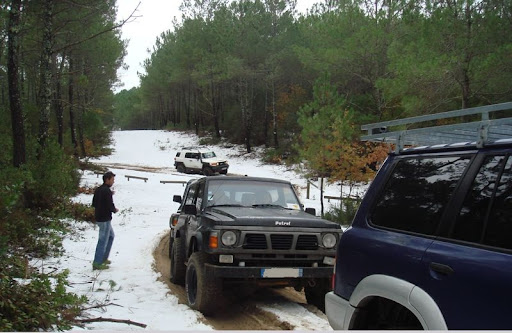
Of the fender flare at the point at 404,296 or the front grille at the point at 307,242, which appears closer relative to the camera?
the fender flare at the point at 404,296

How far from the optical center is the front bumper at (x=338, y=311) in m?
3.24

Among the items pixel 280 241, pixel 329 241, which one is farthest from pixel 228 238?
pixel 329 241

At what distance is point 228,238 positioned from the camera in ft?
18.6

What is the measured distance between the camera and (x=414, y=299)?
261 centimetres

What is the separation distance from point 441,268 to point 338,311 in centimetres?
112

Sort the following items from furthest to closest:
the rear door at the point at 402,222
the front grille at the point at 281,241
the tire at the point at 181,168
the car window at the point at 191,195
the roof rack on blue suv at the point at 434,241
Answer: the tire at the point at 181,168, the car window at the point at 191,195, the front grille at the point at 281,241, the rear door at the point at 402,222, the roof rack on blue suv at the point at 434,241

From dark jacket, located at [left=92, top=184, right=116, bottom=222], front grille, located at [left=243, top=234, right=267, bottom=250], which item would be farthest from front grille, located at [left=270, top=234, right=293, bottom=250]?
dark jacket, located at [left=92, top=184, right=116, bottom=222]

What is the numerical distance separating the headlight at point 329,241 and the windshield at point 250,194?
120cm

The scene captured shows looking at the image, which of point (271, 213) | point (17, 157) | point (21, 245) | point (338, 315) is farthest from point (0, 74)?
point (338, 315)

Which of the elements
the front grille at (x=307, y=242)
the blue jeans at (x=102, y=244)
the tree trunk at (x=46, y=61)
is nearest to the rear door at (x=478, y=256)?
the front grille at (x=307, y=242)

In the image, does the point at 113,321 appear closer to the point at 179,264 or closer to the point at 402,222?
the point at 179,264

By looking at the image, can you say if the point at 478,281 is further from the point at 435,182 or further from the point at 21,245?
the point at 21,245

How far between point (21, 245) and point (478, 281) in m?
8.31

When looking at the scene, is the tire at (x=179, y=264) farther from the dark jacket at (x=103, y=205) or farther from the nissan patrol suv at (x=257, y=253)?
the dark jacket at (x=103, y=205)
